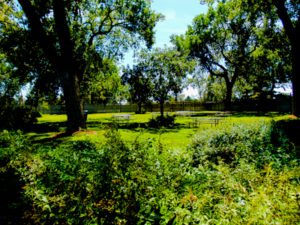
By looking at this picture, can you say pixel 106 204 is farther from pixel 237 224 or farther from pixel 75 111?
pixel 75 111

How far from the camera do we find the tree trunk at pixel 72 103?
10.2 m

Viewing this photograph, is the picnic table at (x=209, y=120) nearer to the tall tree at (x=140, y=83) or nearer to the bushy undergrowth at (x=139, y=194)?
the tall tree at (x=140, y=83)

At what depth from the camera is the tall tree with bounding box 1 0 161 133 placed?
10039 mm

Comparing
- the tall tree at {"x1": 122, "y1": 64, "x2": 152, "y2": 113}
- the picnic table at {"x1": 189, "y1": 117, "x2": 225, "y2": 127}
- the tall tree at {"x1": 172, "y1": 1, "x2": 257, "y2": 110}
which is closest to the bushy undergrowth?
the picnic table at {"x1": 189, "y1": 117, "x2": 225, "y2": 127}

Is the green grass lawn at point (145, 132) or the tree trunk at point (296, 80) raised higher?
the tree trunk at point (296, 80)

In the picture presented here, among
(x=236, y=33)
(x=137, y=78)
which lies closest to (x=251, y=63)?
(x=236, y=33)

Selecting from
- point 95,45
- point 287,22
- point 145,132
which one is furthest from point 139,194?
point 95,45

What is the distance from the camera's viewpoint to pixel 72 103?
10328 millimetres

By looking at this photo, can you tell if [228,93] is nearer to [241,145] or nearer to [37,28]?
[37,28]

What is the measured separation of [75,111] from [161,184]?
362 inches

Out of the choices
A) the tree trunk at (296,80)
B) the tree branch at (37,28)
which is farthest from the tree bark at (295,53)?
the tree branch at (37,28)

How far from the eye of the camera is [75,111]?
1045 centimetres

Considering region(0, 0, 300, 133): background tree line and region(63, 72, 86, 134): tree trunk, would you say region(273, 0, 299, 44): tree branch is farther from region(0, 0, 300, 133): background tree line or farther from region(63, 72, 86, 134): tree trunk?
region(63, 72, 86, 134): tree trunk

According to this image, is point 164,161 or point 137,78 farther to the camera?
point 137,78
